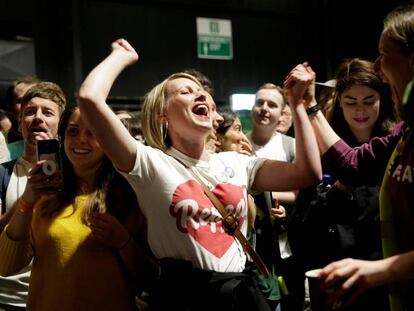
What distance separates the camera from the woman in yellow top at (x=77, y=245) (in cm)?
181

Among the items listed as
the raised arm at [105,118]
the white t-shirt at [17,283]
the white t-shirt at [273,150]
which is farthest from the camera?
the white t-shirt at [273,150]

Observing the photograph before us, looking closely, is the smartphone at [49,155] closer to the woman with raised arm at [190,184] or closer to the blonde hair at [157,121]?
the woman with raised arm at [190,184]

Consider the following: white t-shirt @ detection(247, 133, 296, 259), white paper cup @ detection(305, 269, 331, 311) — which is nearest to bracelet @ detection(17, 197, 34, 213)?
white paper cup @ detection(305, 269, 331, 311)

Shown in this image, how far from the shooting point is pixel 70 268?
5.98ft

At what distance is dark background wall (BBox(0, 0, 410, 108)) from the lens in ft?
22.0

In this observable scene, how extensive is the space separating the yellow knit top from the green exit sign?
17.8 ft

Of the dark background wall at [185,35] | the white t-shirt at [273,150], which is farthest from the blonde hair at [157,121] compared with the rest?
the dark background wall at [185,35]

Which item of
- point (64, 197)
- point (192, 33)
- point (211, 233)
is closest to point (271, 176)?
point (211, 233)

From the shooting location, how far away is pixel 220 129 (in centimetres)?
295

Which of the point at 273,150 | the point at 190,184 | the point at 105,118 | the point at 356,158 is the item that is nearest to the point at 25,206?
the point at 105,118

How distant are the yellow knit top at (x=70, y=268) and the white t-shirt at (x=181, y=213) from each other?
19cm

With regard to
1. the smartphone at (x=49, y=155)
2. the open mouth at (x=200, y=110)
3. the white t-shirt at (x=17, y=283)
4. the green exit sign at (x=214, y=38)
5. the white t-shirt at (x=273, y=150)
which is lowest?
the white t-shirt at (x=17, y=283)

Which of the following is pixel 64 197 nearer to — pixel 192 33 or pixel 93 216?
pixel 93 216

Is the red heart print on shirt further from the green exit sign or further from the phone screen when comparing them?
the green exit sign
